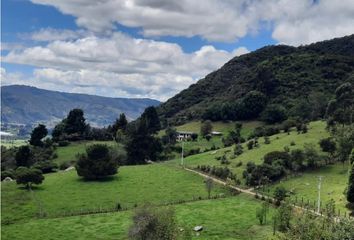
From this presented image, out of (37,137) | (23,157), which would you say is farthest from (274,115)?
(23,157)

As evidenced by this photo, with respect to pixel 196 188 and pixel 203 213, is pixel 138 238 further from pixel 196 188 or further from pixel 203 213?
pixel 196 188

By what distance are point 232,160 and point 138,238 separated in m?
60.5

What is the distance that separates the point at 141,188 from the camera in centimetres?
10856

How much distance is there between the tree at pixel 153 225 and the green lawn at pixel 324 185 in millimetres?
30972

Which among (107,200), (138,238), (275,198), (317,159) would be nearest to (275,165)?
(317,159)

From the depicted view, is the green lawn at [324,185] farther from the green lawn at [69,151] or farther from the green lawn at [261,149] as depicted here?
the green lawn at [69,151]

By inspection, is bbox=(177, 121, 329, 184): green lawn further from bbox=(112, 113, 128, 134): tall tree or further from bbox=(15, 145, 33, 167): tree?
bbox=(112, 113, 128, 134): tall tree

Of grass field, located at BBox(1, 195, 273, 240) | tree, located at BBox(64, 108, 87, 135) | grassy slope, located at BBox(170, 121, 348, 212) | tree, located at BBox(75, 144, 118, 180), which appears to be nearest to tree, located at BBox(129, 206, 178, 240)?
grass field, located at BBox(1, 195, 273, 240)

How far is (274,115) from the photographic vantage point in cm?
18962

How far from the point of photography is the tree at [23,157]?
14725cm

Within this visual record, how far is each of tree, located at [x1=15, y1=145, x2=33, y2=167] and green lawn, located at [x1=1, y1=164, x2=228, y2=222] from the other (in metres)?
26.8

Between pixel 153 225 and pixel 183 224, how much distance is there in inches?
473

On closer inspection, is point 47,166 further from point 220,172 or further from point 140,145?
point 220,172

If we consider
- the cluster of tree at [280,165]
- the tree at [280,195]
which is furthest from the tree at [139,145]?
the tree at [280,195]
